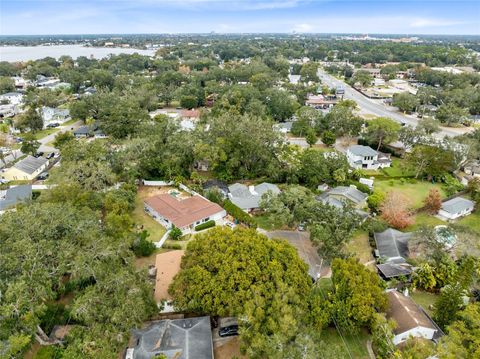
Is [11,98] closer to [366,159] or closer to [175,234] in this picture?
[175,234]

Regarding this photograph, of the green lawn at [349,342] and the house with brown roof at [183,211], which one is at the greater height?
the house with brown roof at [183,211]

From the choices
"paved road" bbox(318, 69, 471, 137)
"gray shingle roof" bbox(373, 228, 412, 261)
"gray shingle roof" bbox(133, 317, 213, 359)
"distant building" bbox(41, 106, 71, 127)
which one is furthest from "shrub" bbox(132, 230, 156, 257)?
"paved road" bbox(318, 69, 471, 137)

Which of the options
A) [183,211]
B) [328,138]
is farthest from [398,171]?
[183,211]

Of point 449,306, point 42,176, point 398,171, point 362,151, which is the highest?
point 362,151

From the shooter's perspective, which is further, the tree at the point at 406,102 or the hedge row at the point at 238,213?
the tree at the point at 406,102

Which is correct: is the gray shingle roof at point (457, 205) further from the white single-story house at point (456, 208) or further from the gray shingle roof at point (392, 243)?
the gray shingle roof at point (392, 243)

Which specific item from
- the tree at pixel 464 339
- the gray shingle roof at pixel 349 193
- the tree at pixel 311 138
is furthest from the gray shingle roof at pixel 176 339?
the tree at pixel 311 138

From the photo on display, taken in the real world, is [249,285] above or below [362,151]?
above

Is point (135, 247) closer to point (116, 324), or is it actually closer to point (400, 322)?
point (116, 324)
